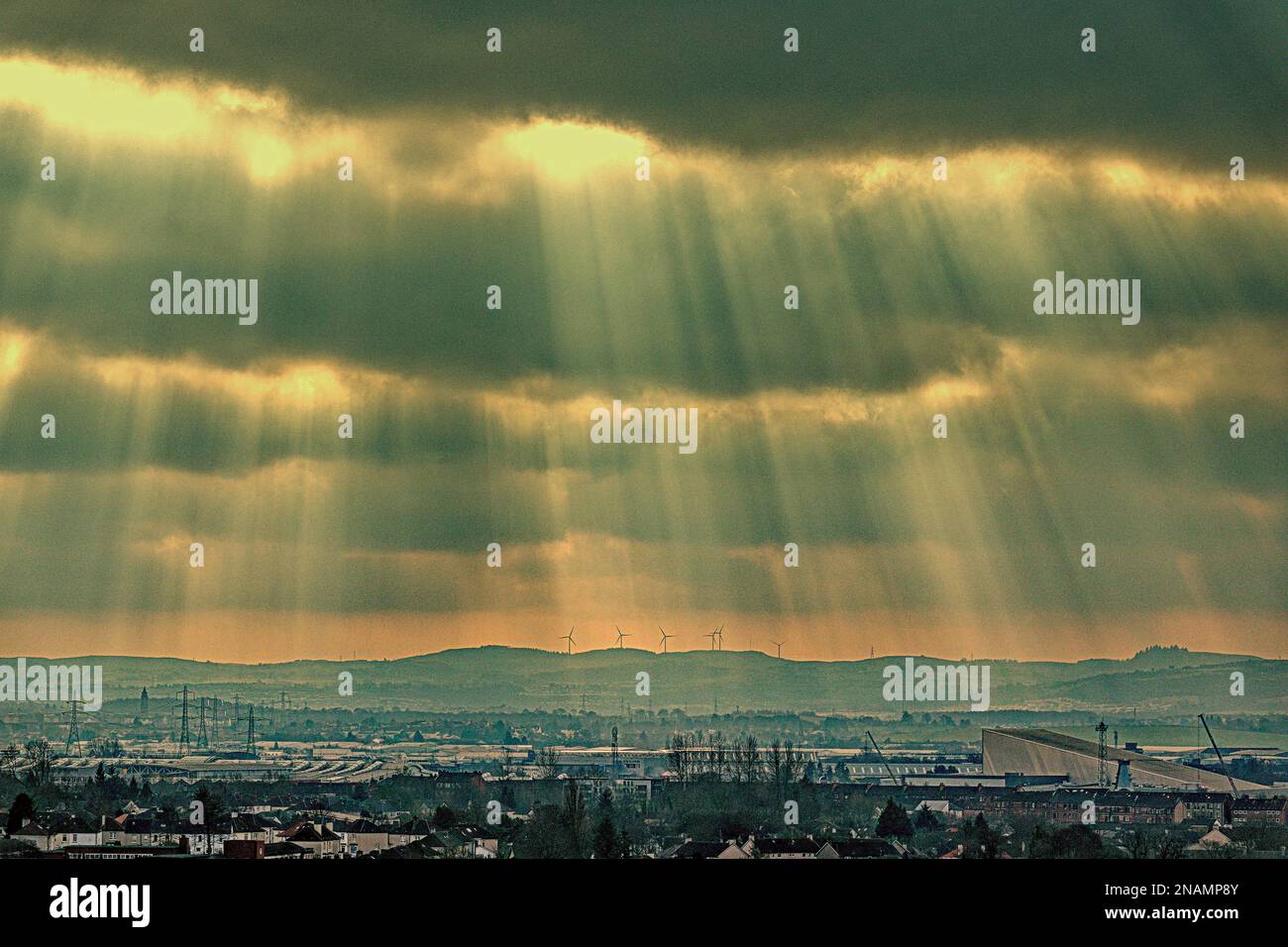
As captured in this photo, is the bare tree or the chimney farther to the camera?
the chimney

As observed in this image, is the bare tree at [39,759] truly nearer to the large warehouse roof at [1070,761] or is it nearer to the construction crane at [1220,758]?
the large warehouse roof at [1070,761]

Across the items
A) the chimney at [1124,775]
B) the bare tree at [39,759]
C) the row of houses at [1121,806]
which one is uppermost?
the bare tree at [39,759]

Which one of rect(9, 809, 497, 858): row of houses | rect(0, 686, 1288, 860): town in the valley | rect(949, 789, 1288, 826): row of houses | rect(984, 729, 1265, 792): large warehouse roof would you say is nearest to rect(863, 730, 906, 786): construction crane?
rect(0, 686, 1288, 860): town in the valley

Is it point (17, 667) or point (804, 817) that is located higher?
point (17, 667)

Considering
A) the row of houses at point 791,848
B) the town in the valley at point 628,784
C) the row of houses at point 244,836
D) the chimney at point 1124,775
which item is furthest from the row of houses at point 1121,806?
the row of houses at point 244,836

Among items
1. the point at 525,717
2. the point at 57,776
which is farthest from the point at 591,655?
the point at 57,776

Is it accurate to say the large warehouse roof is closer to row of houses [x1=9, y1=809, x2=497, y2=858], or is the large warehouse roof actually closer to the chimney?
the chimney

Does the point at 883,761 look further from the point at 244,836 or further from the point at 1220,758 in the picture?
the point at 244,836
